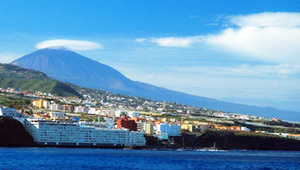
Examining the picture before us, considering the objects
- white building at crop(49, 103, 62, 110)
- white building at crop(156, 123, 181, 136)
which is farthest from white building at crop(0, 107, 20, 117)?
white building at crop(49, 103, 62, 110)

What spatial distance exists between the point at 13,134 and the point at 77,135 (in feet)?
45.3

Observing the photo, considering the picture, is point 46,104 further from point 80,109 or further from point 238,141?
point 238,141

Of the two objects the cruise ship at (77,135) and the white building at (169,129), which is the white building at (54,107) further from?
the cruise ship at (77,135)

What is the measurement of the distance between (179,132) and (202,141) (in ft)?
18.3

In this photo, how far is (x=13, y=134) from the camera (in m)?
98.2

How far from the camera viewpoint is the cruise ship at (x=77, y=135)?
102938 millimetres

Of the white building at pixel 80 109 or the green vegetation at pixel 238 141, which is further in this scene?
the white building at pixel 80 109

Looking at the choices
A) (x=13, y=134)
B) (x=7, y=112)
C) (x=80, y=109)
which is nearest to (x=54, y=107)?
(x=80, y=109)

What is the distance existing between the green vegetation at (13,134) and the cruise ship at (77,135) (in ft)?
7.08

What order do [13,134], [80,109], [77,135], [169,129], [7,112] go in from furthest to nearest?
[80,109] < [169,129] < [7,112] < [77,135] < [13,134]

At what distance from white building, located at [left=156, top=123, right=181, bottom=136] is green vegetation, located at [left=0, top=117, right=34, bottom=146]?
137 feet

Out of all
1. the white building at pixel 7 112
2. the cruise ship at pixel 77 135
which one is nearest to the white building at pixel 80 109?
the cruise ship at pixel 77 135

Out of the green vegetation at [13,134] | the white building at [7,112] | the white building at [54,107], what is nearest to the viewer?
the green vegetation at [13,134]

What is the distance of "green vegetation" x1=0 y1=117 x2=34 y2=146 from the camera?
9619cm
